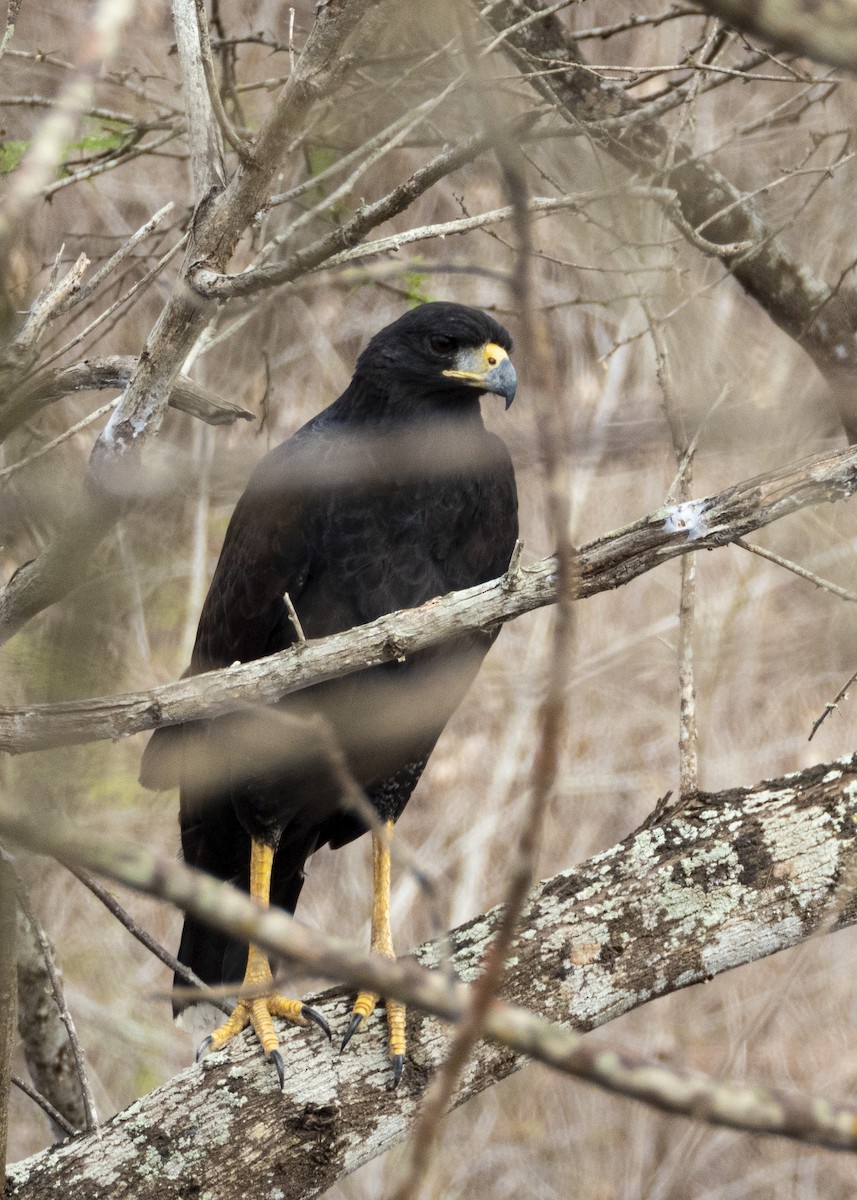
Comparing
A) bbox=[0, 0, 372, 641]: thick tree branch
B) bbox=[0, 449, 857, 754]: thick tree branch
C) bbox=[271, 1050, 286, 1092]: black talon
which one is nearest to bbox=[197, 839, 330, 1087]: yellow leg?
bbox=[271, 1050, 286, 1092]: black talon

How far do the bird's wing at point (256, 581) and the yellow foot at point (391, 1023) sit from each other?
0.93 m

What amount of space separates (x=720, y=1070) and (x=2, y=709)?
4.85 meters

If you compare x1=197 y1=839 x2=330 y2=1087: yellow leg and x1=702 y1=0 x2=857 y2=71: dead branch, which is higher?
x1=702 y1=0 x2=857 y2=71: dead branch

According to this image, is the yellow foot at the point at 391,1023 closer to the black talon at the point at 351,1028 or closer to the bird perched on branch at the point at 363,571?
the black talon at the point at 351,1028

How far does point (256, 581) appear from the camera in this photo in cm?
338

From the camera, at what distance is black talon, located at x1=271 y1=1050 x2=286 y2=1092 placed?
261 centimetres

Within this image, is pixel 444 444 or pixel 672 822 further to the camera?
pixel 444 444

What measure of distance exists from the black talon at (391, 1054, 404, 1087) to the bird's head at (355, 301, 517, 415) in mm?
1748

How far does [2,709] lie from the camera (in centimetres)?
216

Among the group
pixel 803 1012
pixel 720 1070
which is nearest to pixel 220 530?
pixel 720 1070

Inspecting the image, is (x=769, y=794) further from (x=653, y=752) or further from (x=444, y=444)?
(x=653, y=752)

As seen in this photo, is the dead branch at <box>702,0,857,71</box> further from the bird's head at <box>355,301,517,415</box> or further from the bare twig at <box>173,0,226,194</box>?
the bird's head at <box>355,301,517,415</box>

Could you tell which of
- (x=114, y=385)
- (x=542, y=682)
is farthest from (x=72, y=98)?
(x=542, y=682)

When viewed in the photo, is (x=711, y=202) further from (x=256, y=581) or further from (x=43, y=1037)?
(x=43, y=1037)
